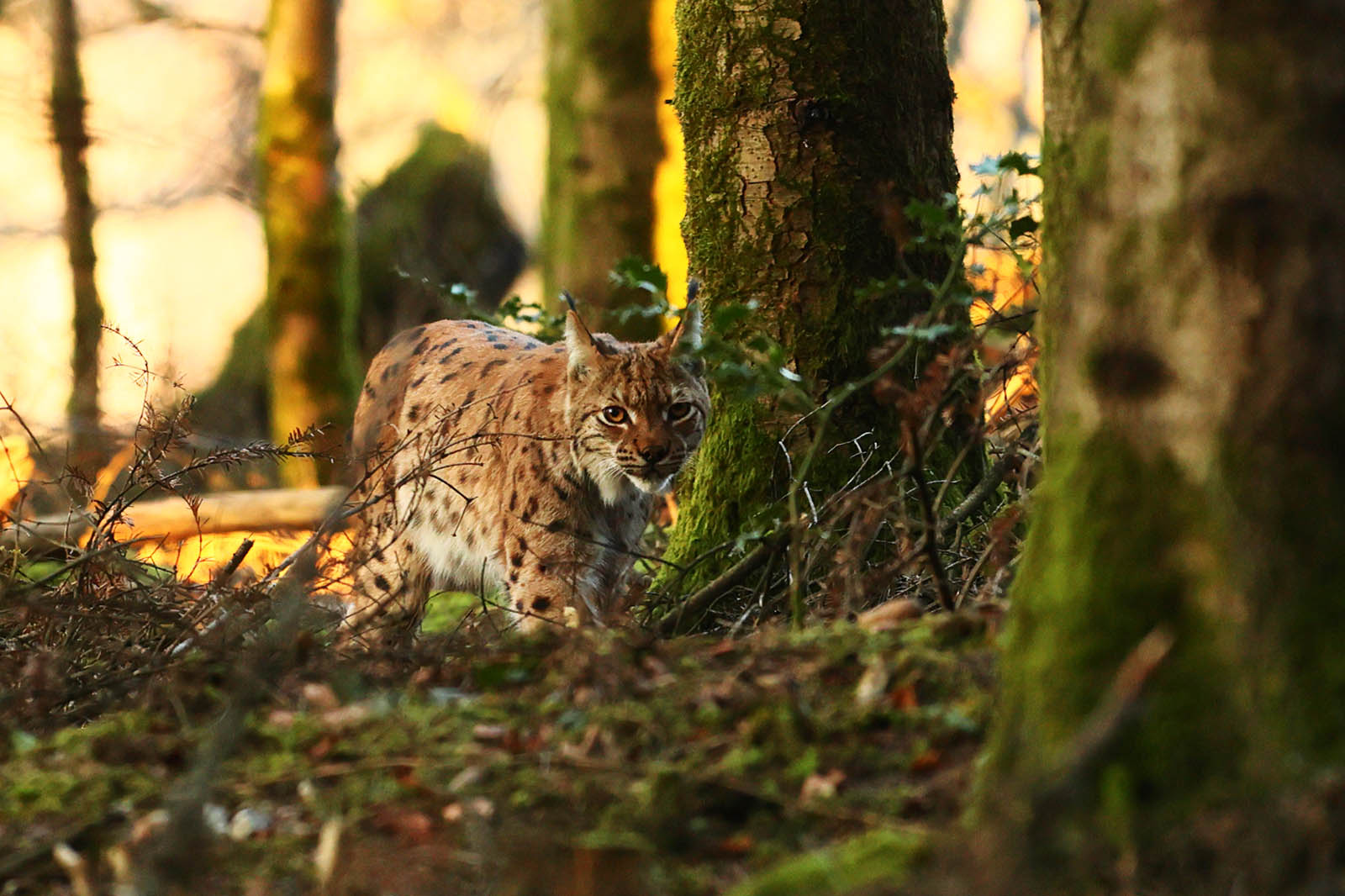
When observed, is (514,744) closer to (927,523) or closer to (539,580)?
(927,523)

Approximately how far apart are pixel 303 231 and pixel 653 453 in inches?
326

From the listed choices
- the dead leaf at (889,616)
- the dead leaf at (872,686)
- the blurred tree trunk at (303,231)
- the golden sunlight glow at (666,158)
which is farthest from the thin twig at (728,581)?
the blurred tree trunk at (303,231)

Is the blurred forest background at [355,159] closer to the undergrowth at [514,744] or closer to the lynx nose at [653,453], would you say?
the lynx nose at [653,453]

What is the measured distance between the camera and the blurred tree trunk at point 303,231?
1305 centimetres

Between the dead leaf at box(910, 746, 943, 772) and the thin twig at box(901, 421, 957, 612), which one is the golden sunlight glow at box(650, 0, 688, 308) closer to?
the thin twig at box(901, 421, 957, 612)


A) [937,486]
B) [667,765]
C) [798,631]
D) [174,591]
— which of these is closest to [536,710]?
[667,765]

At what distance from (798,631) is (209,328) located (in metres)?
16.9

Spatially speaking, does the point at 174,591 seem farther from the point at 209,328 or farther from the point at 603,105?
the point at 209,328

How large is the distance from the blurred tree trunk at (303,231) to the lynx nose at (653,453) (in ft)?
25.3

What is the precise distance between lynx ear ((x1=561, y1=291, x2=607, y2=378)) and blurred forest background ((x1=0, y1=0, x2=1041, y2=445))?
765cm

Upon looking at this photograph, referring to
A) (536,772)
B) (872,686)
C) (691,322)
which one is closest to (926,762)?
(872,686)

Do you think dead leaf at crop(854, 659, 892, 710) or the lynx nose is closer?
dead leaf at crop(854, 659, 892, 710)

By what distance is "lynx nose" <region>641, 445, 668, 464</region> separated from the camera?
5.70 meters

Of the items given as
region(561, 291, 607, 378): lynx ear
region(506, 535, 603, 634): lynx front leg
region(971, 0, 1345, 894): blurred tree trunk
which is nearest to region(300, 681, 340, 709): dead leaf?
region(971, 0, 1345, 894): blurred tree trunk
